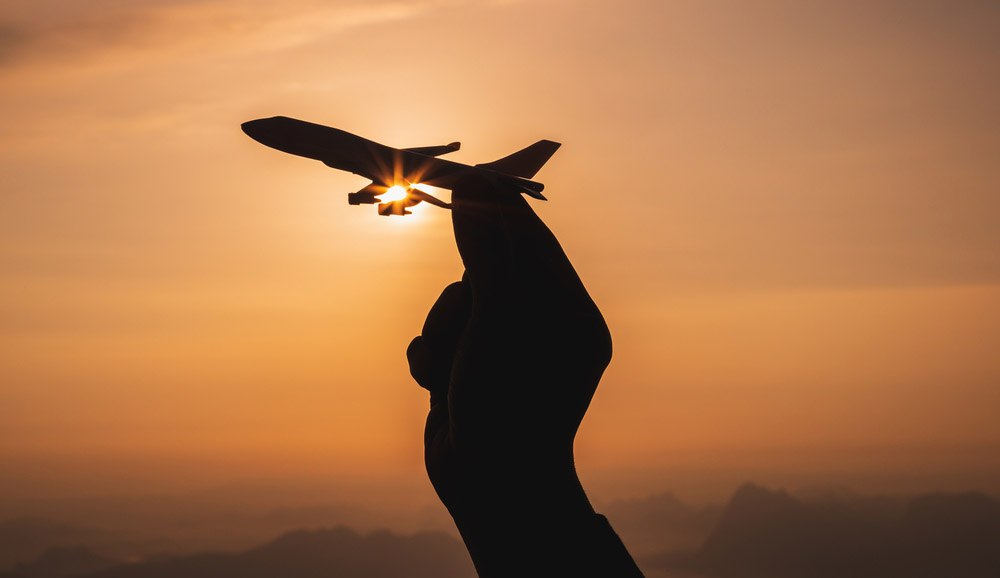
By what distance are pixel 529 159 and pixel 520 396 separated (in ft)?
23.4

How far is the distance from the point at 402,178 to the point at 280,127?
2.90 metres

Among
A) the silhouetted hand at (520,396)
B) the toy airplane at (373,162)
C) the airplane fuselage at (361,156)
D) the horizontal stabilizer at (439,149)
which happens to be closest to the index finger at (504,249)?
the silhouetted hand at (520,396)

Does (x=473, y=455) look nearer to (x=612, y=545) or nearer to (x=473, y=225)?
(x=612, y=545)

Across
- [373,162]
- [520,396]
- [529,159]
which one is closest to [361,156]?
[373,162]

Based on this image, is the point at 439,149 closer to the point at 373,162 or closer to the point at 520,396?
the point at 373,162

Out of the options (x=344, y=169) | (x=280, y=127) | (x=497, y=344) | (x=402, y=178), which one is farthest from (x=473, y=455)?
(x=280, y=127)

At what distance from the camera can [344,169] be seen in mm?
14680

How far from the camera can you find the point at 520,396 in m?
11.6

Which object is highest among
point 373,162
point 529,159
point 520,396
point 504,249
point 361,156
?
point 529,159

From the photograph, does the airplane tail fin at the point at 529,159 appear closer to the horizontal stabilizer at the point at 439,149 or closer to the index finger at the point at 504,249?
the horizontal stabilizer at the point at 439,149

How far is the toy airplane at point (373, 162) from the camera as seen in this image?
1316cm

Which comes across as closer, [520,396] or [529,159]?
[520,396]

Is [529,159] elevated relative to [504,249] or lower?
elevated

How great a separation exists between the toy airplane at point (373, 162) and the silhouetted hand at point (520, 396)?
1.34 metres
